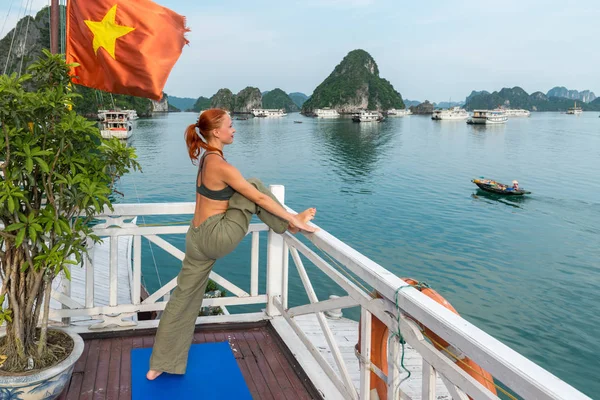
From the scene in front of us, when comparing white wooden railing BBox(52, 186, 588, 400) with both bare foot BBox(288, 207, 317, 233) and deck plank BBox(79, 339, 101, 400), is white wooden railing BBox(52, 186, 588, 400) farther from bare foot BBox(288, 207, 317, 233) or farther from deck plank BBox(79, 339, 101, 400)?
deck plank BBox(79, 339, 101, 400)

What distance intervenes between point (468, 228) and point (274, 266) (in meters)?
20.3

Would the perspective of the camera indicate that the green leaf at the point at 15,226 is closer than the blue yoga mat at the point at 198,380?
Yes

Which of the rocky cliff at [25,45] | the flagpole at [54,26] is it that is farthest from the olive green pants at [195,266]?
the flagpole at [54,26]

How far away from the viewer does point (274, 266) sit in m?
4.51

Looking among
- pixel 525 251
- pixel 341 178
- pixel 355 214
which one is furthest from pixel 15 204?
pixel 341 178

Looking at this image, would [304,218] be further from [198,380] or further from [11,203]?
[11,203]

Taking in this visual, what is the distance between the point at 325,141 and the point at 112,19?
63782 millimetres

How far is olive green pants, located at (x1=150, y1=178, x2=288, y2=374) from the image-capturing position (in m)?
3.25

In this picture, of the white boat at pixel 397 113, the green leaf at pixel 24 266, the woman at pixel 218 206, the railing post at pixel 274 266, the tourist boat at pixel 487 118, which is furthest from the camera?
the white boat at pixel 397 113

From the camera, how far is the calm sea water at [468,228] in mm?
13641

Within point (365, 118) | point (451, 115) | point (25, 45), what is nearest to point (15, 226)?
point (25, 45)

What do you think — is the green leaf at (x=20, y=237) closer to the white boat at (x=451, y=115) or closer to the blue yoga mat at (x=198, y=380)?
the blue yoga mat at (x=198, y=380)

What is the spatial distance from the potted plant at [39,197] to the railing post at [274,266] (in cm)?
164

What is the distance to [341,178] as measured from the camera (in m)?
37.8
